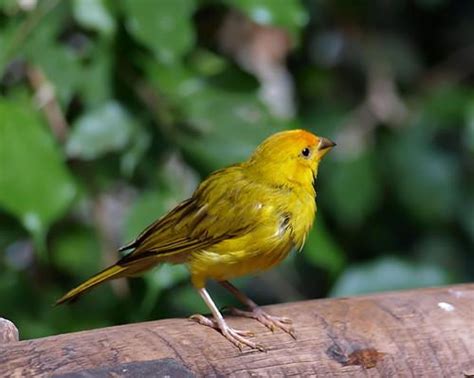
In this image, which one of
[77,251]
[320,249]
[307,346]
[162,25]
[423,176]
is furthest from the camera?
[423,176]

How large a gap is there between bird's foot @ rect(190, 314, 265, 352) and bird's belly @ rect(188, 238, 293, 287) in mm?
225

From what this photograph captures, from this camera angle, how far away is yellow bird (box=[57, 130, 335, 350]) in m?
2.47

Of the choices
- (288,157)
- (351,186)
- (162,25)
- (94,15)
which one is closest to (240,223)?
(288,157)

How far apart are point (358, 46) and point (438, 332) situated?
8.21ft

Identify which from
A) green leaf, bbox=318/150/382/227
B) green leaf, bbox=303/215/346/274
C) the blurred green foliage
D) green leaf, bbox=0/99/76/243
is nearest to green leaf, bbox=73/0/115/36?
the blurred green foliage

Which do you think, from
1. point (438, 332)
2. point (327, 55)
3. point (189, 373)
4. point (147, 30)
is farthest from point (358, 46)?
point (189, 373)

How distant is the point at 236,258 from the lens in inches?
96.8

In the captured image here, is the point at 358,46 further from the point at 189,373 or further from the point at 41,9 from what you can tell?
the point at 189,373

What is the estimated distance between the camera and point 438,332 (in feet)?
7.58

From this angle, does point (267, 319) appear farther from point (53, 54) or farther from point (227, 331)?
point (53, 54)

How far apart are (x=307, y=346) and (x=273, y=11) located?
100 cm

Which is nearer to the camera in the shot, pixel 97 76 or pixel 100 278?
pixel 100 278

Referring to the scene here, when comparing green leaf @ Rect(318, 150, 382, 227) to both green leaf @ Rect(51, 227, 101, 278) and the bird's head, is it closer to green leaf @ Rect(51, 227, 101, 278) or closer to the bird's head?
green leaf @ Rect(51, 227, 101, 278)

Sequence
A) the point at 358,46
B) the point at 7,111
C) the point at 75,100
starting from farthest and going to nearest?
1. the point at 358,46
2. the point at 75,100
3. the point at 7,111
